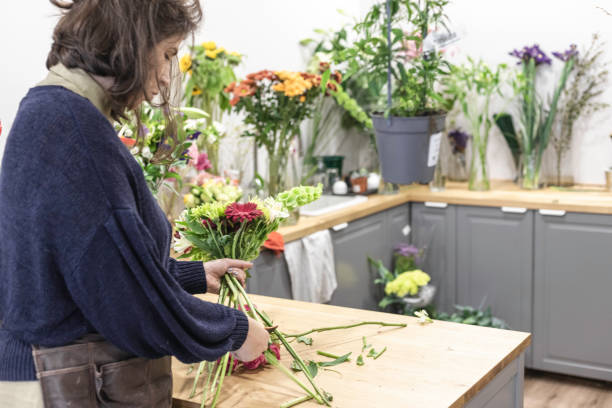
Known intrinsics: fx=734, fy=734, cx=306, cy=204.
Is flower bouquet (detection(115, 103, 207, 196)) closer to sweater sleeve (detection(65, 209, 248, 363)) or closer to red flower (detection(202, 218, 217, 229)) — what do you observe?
red flower (detection(202, 218, 217, 229))

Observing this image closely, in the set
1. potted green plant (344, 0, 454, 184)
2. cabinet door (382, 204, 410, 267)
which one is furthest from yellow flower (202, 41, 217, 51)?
cabinet door (382, 204, 410, 267)

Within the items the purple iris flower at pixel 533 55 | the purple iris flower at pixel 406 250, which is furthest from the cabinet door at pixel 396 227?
the purple iris flower at pixel 533 55

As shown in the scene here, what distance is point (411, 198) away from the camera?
4051mm

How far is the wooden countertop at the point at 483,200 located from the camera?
132 inches

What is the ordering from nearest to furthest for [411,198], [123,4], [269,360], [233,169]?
[123,4] → [269,360] → [233,169] → [411,198]

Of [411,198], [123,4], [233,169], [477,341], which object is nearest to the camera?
[123,4]

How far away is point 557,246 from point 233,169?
5.41 ft

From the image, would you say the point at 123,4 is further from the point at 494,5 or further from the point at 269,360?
the point at 494,5

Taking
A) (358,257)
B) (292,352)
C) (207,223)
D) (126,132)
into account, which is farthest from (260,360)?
(358,257)

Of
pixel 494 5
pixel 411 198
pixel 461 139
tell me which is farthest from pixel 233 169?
pixel 494 5

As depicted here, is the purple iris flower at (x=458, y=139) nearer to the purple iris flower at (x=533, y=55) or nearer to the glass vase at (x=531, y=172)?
the glass vase at (x=531, y=172)

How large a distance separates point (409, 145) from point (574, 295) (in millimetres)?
2059

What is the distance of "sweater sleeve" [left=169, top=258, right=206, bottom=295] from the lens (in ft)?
5.15

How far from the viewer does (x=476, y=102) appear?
13.4 feet
